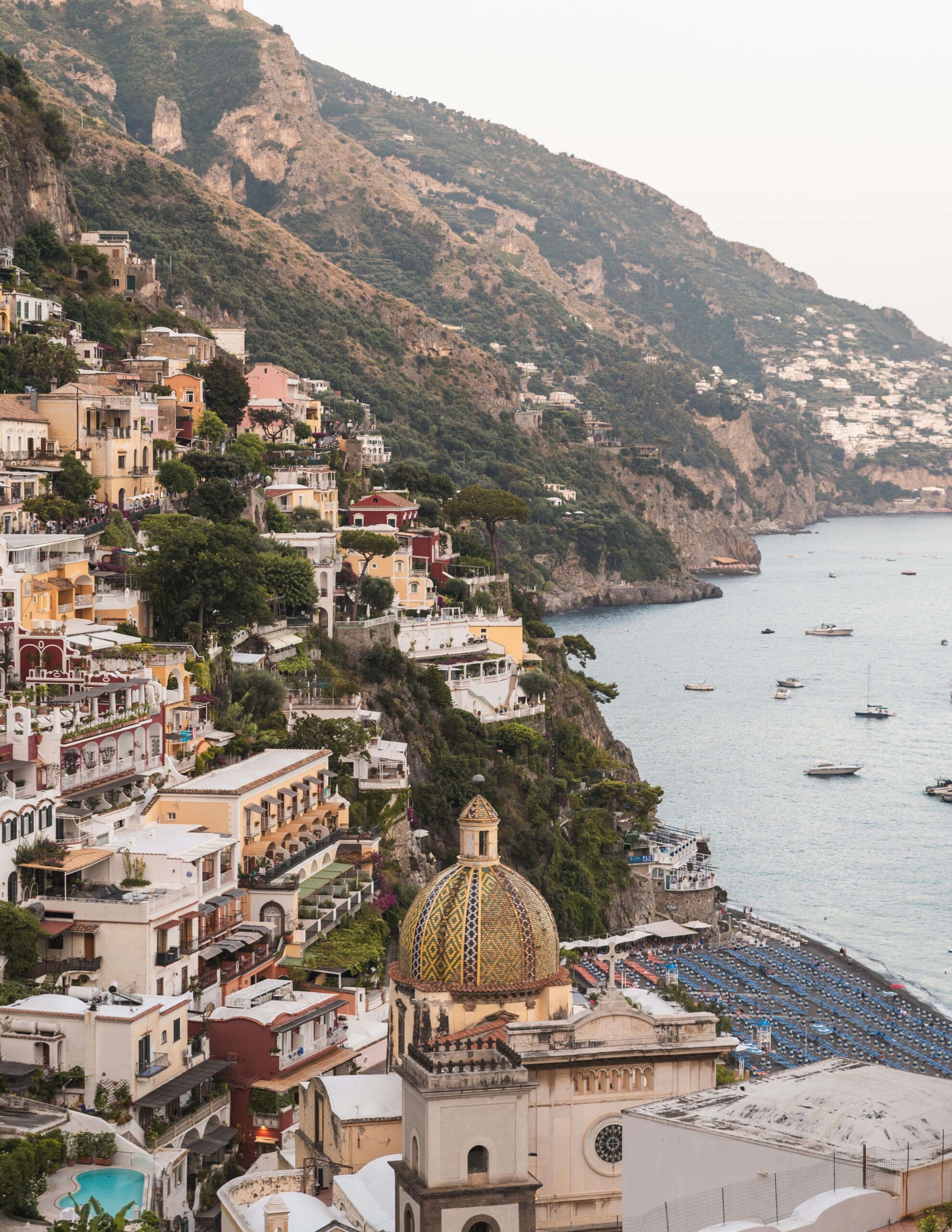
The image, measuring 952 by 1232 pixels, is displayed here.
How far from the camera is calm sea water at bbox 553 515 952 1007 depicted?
248ft

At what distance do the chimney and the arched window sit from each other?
274 centimetres

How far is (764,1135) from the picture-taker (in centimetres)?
1580

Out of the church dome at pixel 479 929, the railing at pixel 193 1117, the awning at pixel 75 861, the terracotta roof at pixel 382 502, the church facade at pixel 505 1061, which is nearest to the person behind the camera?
the church facade at pixel 505 1061

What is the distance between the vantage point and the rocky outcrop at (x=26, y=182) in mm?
83125

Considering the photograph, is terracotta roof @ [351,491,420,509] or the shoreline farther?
terracotta roof @ [351,491,420,509]

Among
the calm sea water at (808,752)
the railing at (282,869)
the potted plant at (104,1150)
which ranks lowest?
the calm sea water at (808,752)

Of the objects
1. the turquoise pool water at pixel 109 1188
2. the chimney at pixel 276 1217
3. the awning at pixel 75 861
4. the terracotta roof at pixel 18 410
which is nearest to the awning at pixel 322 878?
the awning at pixel 75 861

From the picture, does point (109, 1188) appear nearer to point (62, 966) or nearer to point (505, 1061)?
point (62, 966)

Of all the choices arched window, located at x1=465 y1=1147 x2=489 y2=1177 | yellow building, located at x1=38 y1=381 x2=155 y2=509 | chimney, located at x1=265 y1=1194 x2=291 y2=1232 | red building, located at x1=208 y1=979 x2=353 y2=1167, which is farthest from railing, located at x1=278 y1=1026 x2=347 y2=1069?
yellow building, located at x1=38 y1=381 x2=155 y2=509

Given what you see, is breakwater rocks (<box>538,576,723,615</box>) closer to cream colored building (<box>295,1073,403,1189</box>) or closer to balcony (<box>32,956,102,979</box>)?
balcony (<box>32,956,102,979</box>)

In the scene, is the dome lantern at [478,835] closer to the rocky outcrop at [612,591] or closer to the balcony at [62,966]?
the balcony at [62,966]

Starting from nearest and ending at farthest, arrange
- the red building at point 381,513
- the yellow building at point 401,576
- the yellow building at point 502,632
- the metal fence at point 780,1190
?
the metal fence at point 780,1190
the yellow building at point 401,576
the yellow building at point 502,632
the red building at point 381,513

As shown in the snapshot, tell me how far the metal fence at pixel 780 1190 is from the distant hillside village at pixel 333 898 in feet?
0.14

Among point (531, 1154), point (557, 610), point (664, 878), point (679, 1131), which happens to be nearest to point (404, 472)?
point (664, 878)
